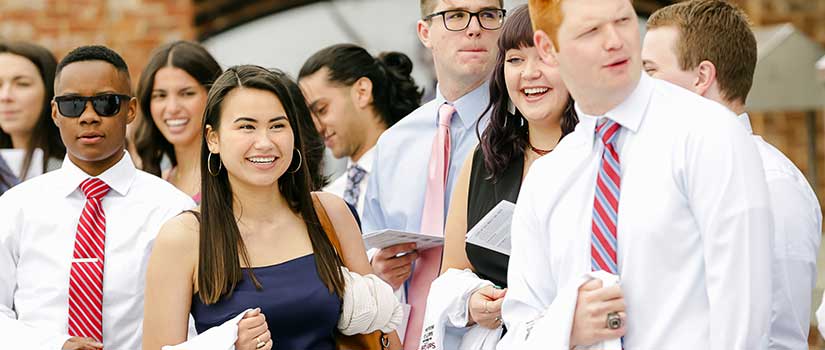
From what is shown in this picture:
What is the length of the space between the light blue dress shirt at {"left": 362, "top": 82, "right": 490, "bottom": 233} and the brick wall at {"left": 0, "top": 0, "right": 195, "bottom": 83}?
12.4ft

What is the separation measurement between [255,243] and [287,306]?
0.74ft

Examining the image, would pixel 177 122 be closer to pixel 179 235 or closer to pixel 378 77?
pixel 378 77

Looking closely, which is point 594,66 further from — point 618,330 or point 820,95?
point 820,95

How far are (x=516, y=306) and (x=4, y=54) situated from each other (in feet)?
11.7

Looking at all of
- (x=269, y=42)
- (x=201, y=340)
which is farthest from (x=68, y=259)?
(x=269, y=42)

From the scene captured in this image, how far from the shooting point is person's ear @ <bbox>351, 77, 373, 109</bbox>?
5270 mm

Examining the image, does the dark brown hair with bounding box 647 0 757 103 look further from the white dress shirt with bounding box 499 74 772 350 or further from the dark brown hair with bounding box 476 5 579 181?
the white dress shirt with bounding box 499 74 772 350

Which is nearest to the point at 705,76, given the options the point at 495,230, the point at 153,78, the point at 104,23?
the point at 495,230

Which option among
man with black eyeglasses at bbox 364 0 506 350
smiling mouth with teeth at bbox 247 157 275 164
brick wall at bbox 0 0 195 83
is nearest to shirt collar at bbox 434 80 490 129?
man with black eyeglasses at bbox 364 0 506 350

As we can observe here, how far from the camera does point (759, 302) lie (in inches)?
100

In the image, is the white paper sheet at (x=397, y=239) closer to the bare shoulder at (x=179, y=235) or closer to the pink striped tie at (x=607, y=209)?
the bare shoulder at (x=179, y=235)

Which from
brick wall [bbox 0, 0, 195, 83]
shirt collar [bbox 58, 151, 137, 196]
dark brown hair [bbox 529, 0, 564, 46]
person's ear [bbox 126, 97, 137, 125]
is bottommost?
shirt collar [bbox 58, 151, 137, 196]

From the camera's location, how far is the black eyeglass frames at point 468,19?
414 centimetres

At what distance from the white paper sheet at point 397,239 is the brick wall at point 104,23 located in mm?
4210
